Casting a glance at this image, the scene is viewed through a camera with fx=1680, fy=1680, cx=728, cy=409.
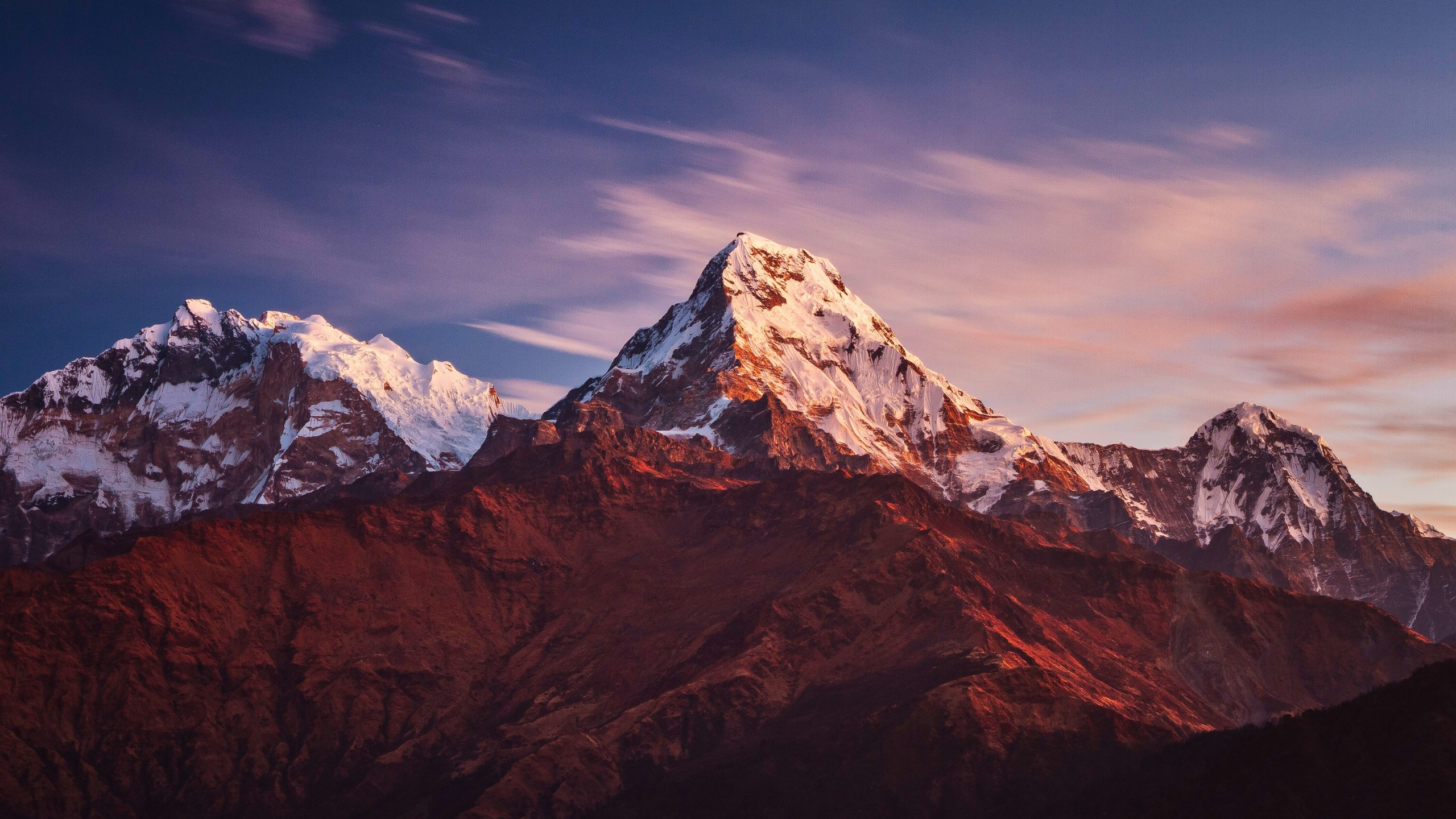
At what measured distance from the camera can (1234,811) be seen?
16900 centimetres

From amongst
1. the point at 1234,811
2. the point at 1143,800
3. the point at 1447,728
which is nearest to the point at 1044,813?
the point at 1143,800

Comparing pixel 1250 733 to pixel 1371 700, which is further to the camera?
pixel 1250 733

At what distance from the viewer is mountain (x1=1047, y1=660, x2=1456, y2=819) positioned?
159 meters

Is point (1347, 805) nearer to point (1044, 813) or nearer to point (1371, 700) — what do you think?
point (1371, 700)

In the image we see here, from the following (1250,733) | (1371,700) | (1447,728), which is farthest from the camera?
(1250,733)

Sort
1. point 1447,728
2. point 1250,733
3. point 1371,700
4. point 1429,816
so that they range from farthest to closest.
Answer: point 1250,733 < point 1371,700 < point 1447,728 < point 1429,816

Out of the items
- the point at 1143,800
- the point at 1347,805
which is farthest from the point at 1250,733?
the point at 1347,805

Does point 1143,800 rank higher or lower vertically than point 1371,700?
lower

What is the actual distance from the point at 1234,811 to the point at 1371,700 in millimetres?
21371

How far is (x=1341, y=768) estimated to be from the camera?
A: 16838cm

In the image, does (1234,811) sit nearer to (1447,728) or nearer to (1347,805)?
(1347,805)

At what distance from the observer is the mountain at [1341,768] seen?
159m

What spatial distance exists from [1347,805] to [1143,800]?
29.1 metres

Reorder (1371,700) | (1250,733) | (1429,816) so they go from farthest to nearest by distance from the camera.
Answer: (1250,733), (1371,700), (1429,816)
